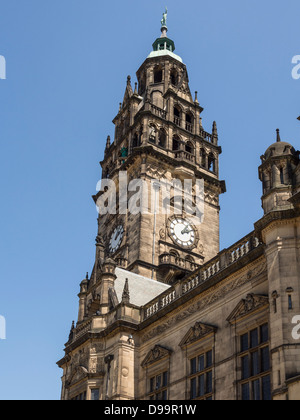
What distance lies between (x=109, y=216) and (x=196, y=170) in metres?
8.61

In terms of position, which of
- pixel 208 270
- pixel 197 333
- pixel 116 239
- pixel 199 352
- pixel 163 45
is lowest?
pixel 199 352

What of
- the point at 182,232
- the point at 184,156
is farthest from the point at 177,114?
the point at 182,232

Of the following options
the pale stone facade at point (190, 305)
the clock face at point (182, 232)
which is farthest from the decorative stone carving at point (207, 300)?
the clock face at point (182, 232)

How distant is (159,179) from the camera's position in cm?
5250

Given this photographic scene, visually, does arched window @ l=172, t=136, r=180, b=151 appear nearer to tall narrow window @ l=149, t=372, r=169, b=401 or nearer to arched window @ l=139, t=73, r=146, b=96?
arched window @ l=139, t=73, r=146, b=96

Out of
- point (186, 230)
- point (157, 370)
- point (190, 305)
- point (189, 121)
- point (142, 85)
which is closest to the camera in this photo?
point (190, 305)

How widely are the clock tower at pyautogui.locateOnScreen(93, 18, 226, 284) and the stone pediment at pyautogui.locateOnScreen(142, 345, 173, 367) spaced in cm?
1433

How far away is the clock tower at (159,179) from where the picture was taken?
49.4 metres

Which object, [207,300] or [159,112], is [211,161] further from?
[207,300]

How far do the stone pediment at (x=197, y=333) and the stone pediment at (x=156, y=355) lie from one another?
137 centimetres

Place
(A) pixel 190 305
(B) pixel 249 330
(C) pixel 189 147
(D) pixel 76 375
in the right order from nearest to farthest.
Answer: (B) pixel 249 330
(A) pixel 190 305
(D) pixel 76 375
(C) pixel 189 147

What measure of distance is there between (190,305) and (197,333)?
1.81 m

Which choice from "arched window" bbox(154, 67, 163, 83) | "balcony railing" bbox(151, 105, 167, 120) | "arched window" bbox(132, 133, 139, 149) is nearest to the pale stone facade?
"arched window" bbox(132, 133, 139, 149)

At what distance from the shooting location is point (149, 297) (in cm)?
3984
